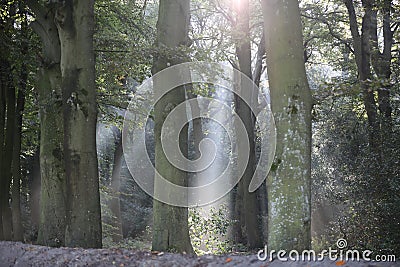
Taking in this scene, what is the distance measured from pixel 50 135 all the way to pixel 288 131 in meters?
7.68

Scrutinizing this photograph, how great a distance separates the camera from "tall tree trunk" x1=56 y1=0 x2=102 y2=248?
30.9 feet

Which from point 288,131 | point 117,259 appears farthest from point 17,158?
point 288,131

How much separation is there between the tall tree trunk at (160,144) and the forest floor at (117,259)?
2703 mm

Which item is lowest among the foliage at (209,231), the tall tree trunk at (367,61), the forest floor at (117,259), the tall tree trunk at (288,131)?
the foliage at (209,231)

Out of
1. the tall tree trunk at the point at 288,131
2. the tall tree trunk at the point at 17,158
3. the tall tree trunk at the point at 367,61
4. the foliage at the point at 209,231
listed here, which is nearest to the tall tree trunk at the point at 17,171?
the tall tree trunk at the point at 17,158

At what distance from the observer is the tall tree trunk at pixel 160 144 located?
9.93m

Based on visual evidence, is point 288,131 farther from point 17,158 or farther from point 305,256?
point 17,158

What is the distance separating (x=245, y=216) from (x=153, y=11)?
1057cm

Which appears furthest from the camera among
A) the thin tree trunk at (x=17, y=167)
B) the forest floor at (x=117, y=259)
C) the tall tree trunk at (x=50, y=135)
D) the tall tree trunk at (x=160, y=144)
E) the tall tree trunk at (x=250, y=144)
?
the tall tree trunk at (x=250, y=144)

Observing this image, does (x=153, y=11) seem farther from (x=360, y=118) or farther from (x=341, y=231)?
(x=341, y=231)

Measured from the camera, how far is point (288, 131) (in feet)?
20.8
